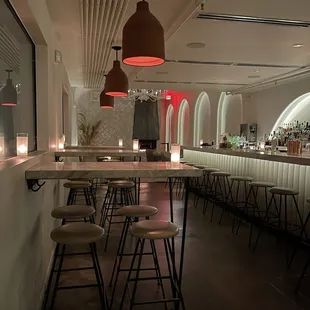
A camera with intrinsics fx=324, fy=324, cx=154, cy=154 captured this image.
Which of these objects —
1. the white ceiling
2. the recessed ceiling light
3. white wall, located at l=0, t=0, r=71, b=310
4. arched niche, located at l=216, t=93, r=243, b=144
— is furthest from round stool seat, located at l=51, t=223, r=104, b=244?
arched niche, located at l=216, t=93, r=243, b=144

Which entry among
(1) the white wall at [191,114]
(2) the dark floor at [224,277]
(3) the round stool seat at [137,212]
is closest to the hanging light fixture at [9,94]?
(3) the round stool seat at [137,212]

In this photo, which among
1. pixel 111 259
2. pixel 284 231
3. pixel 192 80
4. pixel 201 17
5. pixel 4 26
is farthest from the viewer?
pixel 192 80

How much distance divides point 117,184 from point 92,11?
198 cm

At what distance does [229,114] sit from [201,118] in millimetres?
1416

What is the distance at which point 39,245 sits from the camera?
256cm

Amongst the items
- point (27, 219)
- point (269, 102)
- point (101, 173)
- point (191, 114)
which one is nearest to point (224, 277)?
point (101, 173)

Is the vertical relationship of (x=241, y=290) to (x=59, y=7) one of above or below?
below

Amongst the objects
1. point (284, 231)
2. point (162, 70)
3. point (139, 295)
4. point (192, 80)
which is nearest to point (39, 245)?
point (139, 295)

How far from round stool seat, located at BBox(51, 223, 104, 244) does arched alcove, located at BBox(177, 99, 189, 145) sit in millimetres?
10189

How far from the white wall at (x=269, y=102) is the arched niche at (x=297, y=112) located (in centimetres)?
9

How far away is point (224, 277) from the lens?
2943 millimetres

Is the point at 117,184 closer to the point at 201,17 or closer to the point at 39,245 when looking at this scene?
the point at 39,245

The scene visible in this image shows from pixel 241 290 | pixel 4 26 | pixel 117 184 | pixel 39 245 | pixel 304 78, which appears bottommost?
pixel 241 290

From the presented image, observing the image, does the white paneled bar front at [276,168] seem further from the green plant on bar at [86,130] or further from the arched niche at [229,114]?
the green plant on bar at [86,130]
